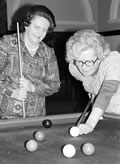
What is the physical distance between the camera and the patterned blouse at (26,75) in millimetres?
1788

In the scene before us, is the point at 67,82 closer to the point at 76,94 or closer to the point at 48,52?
the point at 76,94

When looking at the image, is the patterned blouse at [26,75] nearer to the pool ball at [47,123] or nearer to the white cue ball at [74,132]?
the pool ball at [47,123]

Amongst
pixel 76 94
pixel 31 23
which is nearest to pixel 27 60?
pixel 31 23

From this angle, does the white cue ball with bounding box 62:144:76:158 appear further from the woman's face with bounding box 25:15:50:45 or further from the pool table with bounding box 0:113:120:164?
the woman's face with bounding box 25:15:50:45

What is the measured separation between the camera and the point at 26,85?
1755mm

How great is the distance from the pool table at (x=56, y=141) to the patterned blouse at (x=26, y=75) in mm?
367

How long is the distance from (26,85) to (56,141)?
615 mm

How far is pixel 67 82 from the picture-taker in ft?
13.9

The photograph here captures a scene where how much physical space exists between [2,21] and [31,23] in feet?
7.51

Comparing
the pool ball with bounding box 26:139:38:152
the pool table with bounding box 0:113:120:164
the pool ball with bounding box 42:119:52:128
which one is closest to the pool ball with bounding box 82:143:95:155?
the pool table with bounding box 0:113:120:164

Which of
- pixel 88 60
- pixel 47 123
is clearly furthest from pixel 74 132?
pixel 88 60

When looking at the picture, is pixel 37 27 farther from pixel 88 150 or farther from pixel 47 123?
pixel 88 150

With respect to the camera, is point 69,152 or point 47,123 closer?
point 69,152

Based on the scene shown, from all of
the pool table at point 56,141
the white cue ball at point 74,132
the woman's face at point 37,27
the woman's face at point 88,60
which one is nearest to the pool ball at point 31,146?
the pool table at point 56,141
